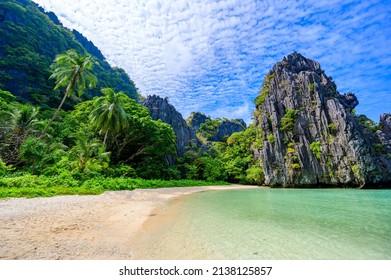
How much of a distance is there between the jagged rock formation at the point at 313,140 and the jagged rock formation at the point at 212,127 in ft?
88.9

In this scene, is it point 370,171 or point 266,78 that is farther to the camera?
point 266,78

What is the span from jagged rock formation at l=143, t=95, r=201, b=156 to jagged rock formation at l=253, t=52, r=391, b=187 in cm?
1423

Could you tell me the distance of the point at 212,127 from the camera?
69750 mm

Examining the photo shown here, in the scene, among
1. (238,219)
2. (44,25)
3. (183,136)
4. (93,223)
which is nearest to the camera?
(93,223)

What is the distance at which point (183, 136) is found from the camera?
4503 cm

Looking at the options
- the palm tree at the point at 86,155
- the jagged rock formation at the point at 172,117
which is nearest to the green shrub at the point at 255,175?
the jagged rock formation at the point at 172,117

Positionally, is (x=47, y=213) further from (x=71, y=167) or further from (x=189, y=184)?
(x=189, y=184)

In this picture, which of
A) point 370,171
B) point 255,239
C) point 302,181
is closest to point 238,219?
point 255,239

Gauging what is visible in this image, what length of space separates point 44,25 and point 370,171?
243ft

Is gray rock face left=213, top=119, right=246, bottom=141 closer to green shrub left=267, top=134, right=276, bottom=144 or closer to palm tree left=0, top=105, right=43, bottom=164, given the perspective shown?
green shrub left=267, top=134, right=276, bottom=144

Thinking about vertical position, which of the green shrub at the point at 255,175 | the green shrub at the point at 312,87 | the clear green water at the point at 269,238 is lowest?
the clear green water at the point at 269,238

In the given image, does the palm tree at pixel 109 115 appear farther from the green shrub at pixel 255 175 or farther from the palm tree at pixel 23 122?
the green shrub at pixel 255 175

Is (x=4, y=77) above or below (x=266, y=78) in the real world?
below

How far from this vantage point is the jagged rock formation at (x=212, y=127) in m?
67.6
